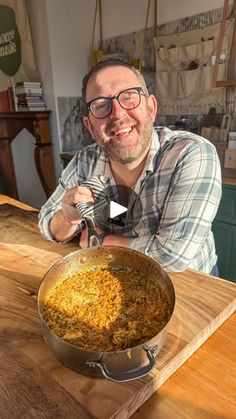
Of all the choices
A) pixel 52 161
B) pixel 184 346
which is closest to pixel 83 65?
pixel 52 161

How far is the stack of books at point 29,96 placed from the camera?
2684 mm

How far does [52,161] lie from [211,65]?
156 centimetres

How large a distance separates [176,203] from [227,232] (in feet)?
3.33

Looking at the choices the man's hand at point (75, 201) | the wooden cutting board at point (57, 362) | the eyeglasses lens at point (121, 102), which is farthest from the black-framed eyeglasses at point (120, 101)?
the wooden cutting board at point (57, 362)

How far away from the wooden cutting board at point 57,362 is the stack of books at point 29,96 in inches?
86.1

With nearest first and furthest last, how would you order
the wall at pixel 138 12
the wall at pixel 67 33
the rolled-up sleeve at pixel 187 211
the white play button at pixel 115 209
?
the rolled-up sleeve at pixel 187 211 < the white play button at pixel 115 209 < the wall at pixel 138 12 < the wall at pixel 67 33

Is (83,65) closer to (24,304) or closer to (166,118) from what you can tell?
(166,118)

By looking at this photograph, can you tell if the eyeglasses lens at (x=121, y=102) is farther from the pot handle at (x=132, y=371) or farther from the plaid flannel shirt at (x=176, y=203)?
the pot handle at (x=132, y=371)

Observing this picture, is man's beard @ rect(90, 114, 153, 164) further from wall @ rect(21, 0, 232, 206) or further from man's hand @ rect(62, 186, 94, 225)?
wall @ rect(21, 0, 232, 206)

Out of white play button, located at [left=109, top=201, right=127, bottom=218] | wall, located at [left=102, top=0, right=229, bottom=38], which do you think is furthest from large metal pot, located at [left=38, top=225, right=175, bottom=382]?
wall, located at [left=102, top=0, right=229, bottom=38]

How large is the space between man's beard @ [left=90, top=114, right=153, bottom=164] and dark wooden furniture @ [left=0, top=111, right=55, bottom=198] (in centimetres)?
183

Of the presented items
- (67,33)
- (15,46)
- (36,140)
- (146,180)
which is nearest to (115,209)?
(146,180)

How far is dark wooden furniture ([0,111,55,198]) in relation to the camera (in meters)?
2.68

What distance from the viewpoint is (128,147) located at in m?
1.01
